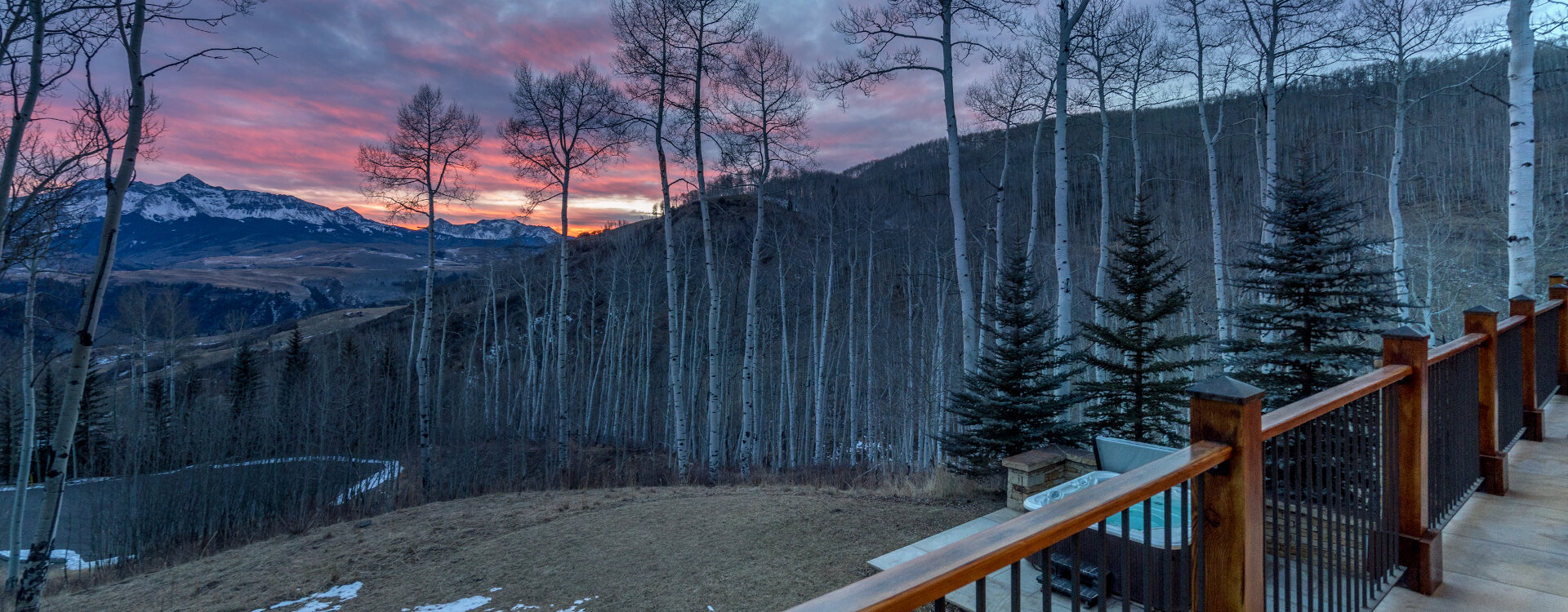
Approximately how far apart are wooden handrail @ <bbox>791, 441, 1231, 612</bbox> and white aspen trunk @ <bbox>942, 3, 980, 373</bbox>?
7.76m

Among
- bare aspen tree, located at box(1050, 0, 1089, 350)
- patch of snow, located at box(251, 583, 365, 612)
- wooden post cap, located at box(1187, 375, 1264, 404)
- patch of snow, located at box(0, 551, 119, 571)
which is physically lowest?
patch of snow, located at box(0, 551, 119, 571)

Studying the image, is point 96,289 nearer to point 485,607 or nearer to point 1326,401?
point 485,607

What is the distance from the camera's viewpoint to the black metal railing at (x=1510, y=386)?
171 inches

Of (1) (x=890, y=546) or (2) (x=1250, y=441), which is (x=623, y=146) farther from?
(2) (x=1250, y=441)

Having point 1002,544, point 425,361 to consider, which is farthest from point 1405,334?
point 425,361

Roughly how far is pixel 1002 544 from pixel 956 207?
29.6 feet

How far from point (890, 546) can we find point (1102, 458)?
2124 mm

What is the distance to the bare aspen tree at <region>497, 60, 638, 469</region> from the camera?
1485cm

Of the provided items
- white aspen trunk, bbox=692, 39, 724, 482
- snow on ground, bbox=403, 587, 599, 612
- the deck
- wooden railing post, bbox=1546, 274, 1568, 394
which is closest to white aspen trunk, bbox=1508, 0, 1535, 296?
wooden railing post, bbox=1546, 274, 1568, 394

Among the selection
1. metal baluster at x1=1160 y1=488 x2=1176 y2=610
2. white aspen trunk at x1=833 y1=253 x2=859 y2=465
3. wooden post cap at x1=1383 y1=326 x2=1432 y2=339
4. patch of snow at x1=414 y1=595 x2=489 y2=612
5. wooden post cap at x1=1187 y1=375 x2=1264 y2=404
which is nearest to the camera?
metal baluster at x1=1160 y1=488 x2=1176 y2=610

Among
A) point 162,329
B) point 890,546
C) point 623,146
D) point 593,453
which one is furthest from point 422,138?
point 162,329

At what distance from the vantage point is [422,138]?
15.3 m

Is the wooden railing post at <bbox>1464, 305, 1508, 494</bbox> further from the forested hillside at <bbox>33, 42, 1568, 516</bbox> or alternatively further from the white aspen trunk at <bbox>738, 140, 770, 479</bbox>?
the forested hillside at <bbox>33, 42, 1568, 516</bbox>

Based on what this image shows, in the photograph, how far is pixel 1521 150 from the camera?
747 centimetres
